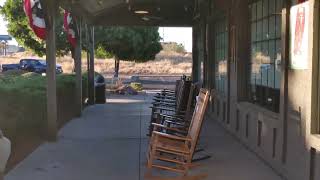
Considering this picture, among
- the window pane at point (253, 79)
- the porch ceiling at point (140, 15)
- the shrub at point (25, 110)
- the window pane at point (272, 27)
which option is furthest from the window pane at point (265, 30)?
the porch ceiling at point (140, 15)

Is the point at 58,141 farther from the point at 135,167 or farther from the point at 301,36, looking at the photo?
the point at 301,36

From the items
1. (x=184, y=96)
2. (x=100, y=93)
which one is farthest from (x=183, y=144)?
(x=100, y=93)

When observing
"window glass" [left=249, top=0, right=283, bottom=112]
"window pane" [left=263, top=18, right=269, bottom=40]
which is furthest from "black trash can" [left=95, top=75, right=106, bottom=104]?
"window pane" [left=263, top=18, right=269, bottom=40]

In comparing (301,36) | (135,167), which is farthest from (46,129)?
(301,36)

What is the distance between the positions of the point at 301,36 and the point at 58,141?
5505mm

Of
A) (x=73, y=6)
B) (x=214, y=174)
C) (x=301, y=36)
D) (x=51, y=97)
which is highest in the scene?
(x=73, y=6)

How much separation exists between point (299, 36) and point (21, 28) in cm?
2120

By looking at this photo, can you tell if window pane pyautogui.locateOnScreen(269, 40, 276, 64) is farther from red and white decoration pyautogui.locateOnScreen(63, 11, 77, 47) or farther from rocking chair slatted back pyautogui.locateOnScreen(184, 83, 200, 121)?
red and white decoration pyautogui.locateOnScreen(63, 11, 77, 47)

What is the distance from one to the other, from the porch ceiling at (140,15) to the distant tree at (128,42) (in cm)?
1191

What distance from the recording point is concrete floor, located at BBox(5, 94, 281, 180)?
7.32m

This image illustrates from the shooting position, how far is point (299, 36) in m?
6.29

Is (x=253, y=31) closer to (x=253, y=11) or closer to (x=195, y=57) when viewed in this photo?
(x=253, y=11)

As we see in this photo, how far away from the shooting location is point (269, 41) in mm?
8258

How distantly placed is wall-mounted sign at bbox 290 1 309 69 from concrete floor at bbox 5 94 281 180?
156cm
